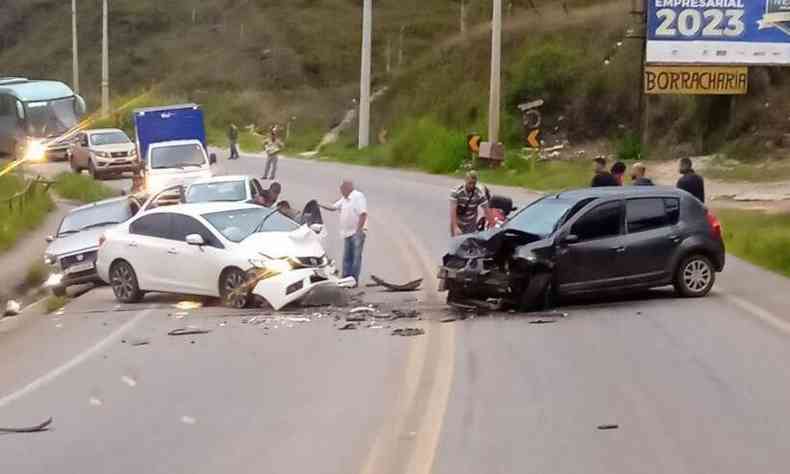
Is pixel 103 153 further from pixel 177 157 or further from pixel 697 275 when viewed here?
pixel 697 275

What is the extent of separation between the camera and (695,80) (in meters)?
43.9

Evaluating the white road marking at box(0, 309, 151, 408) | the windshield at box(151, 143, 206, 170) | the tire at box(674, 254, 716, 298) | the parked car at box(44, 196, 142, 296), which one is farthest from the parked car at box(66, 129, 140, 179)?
the tire at box(674, 254, 716, 298)

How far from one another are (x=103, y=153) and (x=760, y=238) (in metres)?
29.5

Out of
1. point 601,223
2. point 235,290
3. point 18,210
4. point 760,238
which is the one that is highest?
point 601,223

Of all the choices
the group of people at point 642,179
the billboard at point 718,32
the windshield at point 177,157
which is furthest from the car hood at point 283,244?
the billboard at point 718,32

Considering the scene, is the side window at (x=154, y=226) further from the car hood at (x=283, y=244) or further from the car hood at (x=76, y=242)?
the car hood at (x=76, y=242)

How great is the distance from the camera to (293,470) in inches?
358

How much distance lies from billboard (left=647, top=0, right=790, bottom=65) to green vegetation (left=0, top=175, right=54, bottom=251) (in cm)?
1829

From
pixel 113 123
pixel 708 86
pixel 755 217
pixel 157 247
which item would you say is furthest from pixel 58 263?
pixel 113 123

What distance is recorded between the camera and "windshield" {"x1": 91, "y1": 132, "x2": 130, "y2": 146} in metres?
49.6

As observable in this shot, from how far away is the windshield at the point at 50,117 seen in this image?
5306cm

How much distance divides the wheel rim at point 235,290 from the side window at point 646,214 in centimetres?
518

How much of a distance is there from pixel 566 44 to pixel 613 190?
142 ft

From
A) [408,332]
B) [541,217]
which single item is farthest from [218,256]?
[541,217]
